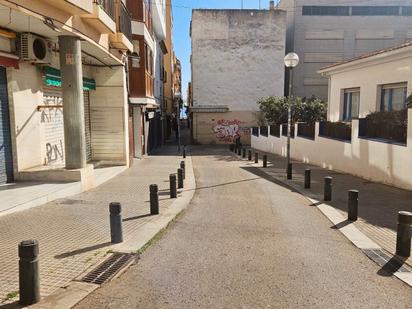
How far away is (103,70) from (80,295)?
42.7 feet

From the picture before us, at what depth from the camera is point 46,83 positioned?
12008mm

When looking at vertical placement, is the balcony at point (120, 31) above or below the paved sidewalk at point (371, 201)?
above

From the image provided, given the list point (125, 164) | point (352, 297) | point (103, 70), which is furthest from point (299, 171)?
point (352, 297)

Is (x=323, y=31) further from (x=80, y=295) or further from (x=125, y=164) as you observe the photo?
(x=80, y=295)

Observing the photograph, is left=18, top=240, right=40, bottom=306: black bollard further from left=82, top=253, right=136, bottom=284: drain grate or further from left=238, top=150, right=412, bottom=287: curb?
left=238, top=150, right=412, bottom=287: curb

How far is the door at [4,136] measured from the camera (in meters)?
10.0

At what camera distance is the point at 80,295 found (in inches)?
177

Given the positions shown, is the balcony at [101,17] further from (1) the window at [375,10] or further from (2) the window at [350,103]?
(1) the window at [375,10]

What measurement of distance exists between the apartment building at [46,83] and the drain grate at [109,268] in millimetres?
5075

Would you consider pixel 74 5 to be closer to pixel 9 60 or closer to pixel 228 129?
pixel 9 60

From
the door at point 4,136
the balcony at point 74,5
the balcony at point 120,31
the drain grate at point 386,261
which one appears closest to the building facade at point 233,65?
the balcony at point 120,31

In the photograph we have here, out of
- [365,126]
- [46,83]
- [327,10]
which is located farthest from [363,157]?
[327,10]

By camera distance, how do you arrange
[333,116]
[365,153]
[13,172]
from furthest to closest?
[333,116] → [365,153] → [13,172]

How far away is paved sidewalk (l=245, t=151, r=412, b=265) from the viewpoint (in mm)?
7305
